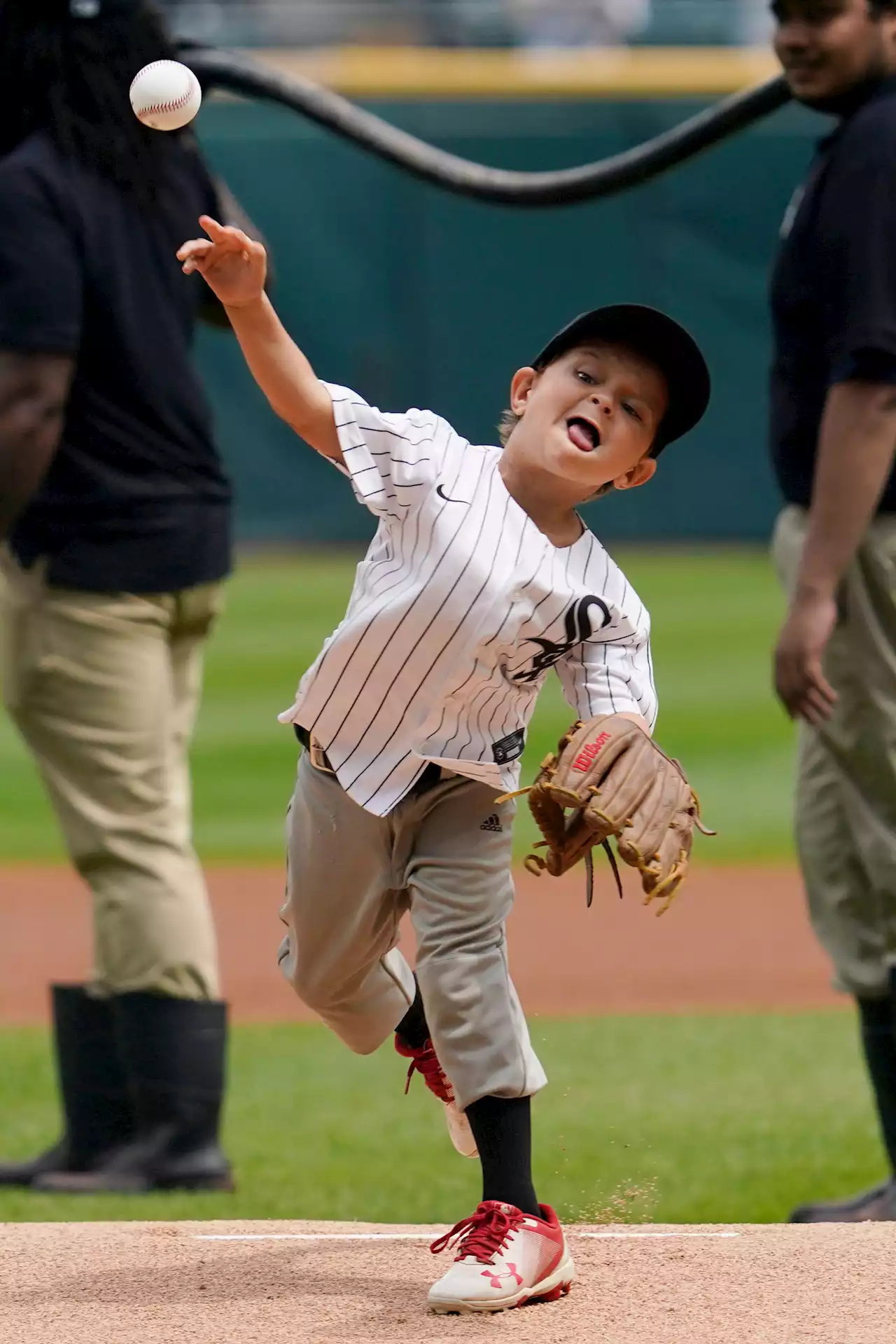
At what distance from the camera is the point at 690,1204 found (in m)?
3.81

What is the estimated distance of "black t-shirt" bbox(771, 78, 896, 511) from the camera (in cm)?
338

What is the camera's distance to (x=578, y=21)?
20.0 metres

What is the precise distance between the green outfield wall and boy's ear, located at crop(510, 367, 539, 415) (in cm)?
1482

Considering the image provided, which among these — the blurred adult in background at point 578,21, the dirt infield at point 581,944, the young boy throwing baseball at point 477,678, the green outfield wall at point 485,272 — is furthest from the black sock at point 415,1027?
the blurred adult in background at point 578,21

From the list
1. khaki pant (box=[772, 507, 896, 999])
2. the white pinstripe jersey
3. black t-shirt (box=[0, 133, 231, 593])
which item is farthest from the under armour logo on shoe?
black t-shirt (box=[0, 133, 231, 593])

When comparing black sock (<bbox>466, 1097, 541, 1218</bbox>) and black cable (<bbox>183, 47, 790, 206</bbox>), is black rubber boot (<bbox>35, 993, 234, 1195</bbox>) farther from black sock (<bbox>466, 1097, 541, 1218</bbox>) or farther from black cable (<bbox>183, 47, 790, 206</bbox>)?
black cable (<bbox>183, 47, 790, 206</bbox>)

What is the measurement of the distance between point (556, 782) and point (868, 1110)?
91.6 inches

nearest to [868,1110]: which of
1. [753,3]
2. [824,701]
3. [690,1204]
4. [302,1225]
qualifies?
[690,1204]

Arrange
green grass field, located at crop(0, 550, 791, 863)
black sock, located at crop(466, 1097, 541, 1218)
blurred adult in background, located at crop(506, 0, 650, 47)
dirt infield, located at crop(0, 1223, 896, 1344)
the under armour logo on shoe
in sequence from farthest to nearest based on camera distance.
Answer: blurred adult in background, located at crop(506, 0, 650, 47) → green grass field, located at crop(0, 550, 791, 863) → black sock, located at crop(466, 1097, 541, 1218) → the under armour logo on shoe → dirt infield, located at crop(0, 1223, 896, 1344)

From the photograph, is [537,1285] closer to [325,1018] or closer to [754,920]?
[325,1018]

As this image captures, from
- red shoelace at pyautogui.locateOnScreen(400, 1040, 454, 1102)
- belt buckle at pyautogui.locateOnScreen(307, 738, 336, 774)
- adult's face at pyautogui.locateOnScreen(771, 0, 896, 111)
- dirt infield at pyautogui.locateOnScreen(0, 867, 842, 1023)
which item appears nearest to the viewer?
belt buckle at pyautogui.locateOnScreen(307, 738, 336, 774)

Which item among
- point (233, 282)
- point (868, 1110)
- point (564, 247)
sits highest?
point (564, 247)

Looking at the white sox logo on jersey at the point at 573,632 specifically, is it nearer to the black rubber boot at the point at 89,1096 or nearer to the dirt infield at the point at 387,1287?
the dirt infield at the point at 387,1287

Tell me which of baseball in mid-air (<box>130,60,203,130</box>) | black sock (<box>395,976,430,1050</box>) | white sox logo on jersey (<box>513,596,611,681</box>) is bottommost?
black sock (<box>395,976,430,1050</box>)
